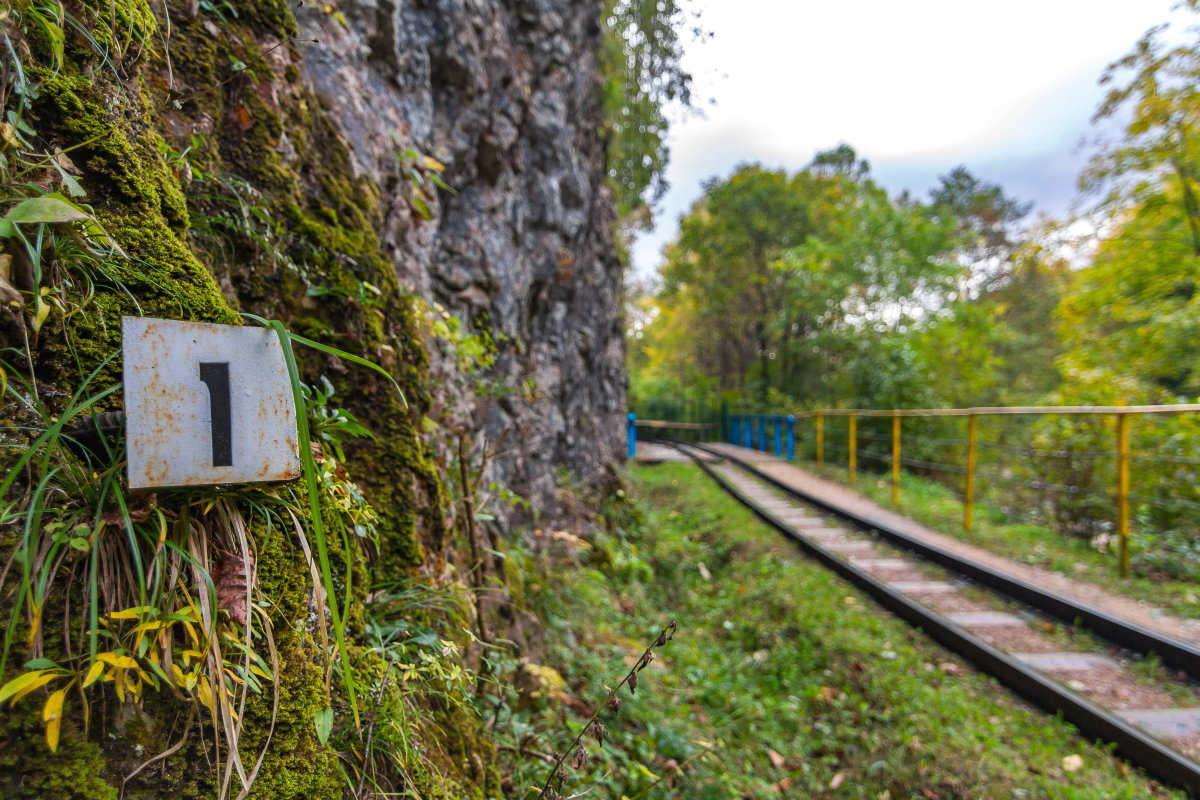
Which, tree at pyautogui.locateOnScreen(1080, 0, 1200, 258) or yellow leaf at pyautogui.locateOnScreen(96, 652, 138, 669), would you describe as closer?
yellow leaf at pyautogui.locateOnScreen(96, 652, 138, 669)

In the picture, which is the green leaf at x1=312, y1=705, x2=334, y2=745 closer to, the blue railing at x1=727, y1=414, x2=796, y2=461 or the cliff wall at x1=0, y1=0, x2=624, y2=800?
the cliff wall at x1=0, y1=0, x2=624, y2=800

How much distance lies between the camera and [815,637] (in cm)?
411

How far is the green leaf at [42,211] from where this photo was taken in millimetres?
845

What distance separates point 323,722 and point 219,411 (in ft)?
2.08

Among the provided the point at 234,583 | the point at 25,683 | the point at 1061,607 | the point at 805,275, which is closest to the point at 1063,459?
the point at 1061,607

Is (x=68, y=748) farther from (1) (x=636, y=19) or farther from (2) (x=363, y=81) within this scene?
(1) (x=636, y=19)

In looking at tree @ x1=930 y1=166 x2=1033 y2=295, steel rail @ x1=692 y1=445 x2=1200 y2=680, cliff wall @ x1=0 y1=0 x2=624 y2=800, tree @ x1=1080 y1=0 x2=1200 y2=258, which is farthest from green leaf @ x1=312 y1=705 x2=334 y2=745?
tree @ x1=930 y1=166 x2=1033 y2=295

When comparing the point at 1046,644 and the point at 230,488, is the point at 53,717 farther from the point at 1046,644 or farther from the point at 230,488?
the point at 1046,644

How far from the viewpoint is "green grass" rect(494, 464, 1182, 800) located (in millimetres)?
2475

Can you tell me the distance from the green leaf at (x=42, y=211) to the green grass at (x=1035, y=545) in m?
5.82

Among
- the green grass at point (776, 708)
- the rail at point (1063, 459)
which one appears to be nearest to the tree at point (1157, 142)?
the rail at point (1063, 459)

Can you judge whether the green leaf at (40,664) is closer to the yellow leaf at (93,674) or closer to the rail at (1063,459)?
the yellow leaf at (93,674)

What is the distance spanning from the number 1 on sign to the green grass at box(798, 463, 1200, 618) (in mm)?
5504

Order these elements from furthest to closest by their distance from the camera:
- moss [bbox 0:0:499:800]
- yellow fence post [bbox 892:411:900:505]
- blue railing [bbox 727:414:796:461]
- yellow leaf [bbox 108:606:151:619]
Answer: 1. blue railing [bbox 727:414:796:461]
2. yellow fence post [bbox 892:411:900:505]
3. moss [bbox 0:0:499:800]
4. yellow leaf [bbox 108:606:151:619]
